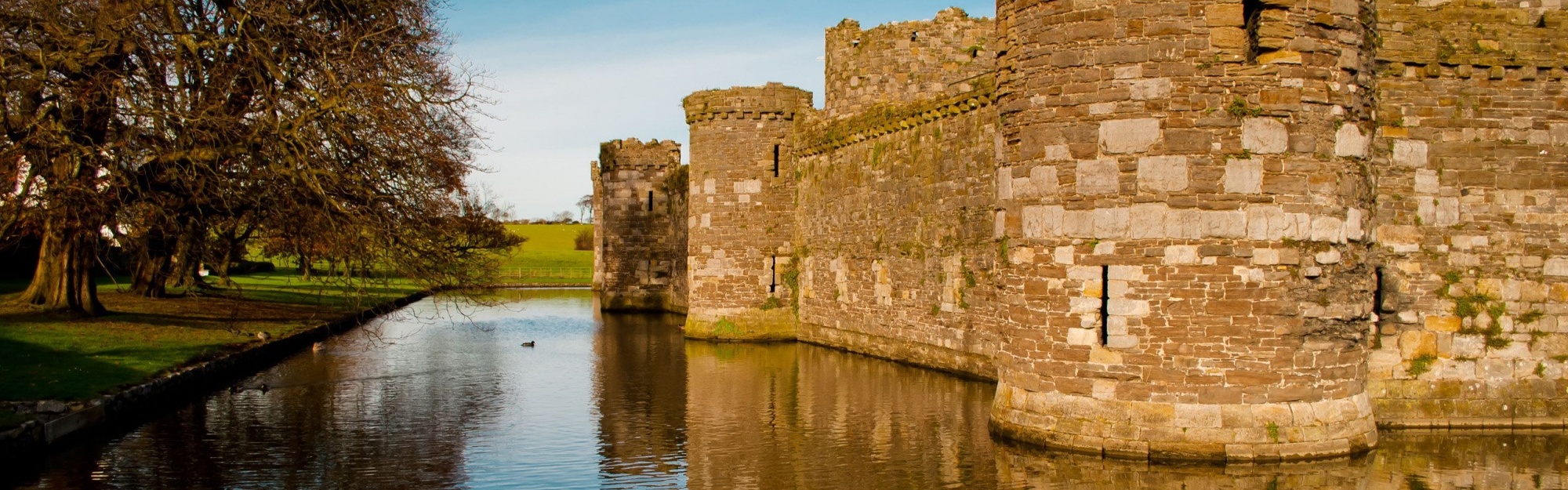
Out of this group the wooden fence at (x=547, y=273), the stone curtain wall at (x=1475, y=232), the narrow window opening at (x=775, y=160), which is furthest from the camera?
the wooden fence at (x=547, y=273)

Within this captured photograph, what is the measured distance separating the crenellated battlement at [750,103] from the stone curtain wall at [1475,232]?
1448 centimetres

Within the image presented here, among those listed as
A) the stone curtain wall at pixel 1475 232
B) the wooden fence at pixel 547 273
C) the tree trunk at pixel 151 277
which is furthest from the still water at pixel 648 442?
the wooden fence at pixel 547 273

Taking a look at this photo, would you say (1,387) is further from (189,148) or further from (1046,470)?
(1046,470)

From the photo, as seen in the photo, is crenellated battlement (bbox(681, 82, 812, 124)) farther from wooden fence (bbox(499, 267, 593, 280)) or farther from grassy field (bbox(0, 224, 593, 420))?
wooden fence (bbox(499, 267, 593, 280))

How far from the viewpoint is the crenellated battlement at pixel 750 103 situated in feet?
86.4

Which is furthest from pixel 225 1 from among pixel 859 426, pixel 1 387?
pixel 859 426

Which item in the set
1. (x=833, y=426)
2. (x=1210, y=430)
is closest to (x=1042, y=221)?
(x=1210, y=430)

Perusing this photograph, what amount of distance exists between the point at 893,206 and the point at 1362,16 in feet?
33.9

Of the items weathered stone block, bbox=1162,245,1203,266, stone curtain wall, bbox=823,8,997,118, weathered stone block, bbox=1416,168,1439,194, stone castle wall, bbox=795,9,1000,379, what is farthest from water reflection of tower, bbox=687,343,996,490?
stone curtain wall, bbox=823,8,997,118

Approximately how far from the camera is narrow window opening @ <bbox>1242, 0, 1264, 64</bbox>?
37.3 feet

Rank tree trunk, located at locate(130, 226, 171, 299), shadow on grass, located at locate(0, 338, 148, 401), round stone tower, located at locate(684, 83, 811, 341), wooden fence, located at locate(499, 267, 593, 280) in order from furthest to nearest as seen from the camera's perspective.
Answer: wooden fence, located at locate(499, 267, 593, 280) < tree trunk, located at locate(130, 226, 171, 299) < round stone tower, located at locate(684, 83, 811, 341) < shadow on grass, located at locate(0, 338, 148, 401)

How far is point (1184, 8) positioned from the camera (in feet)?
37.0

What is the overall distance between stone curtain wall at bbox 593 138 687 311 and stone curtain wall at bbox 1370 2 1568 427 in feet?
83.5

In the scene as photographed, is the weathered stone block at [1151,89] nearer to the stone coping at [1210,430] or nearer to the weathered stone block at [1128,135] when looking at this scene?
the weathered stone block at [1128,135]
